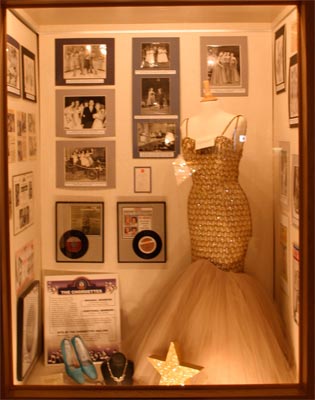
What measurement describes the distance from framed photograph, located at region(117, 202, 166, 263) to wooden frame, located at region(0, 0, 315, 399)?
0.29 metres

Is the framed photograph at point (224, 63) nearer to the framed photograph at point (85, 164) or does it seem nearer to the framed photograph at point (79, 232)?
the framed photograph at point (85, 164)

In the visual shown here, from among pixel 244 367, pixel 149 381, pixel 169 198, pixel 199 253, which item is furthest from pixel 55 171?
pixel 244 367

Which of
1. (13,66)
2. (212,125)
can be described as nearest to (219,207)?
(212,125)

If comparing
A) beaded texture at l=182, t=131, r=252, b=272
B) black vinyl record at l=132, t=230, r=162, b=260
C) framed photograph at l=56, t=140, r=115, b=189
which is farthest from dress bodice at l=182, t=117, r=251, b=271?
framed photograph at l=56, t=140, r=115, b=189

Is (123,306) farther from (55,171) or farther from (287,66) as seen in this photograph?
(287,66)

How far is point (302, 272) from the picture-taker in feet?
4.12

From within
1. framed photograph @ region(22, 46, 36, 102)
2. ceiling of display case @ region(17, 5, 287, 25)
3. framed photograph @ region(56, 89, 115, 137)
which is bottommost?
framed photograph @ region(56, 89, 115, 137)

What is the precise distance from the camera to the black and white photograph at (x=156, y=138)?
4.47 ft

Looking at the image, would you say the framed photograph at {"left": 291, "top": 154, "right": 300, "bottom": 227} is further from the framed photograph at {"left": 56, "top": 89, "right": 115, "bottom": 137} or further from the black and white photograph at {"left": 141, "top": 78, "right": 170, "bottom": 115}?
the framed photograph at {"left": 56, "top": 89, "right": 115, "bottom": 137}

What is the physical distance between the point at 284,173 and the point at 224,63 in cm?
32

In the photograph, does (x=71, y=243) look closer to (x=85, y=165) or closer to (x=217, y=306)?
(x=85, y=165)

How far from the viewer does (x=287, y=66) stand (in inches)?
51.6

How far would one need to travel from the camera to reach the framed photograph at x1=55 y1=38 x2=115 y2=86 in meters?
1.35

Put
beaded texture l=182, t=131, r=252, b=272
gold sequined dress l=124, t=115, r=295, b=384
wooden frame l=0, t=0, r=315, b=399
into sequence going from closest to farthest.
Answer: wooden frame l=0, t=0, r=315, b=399 < gold sequined dress l=124, t=115, r=295, b=384 < beaded texture l=182, t=131, r=252, b=272
